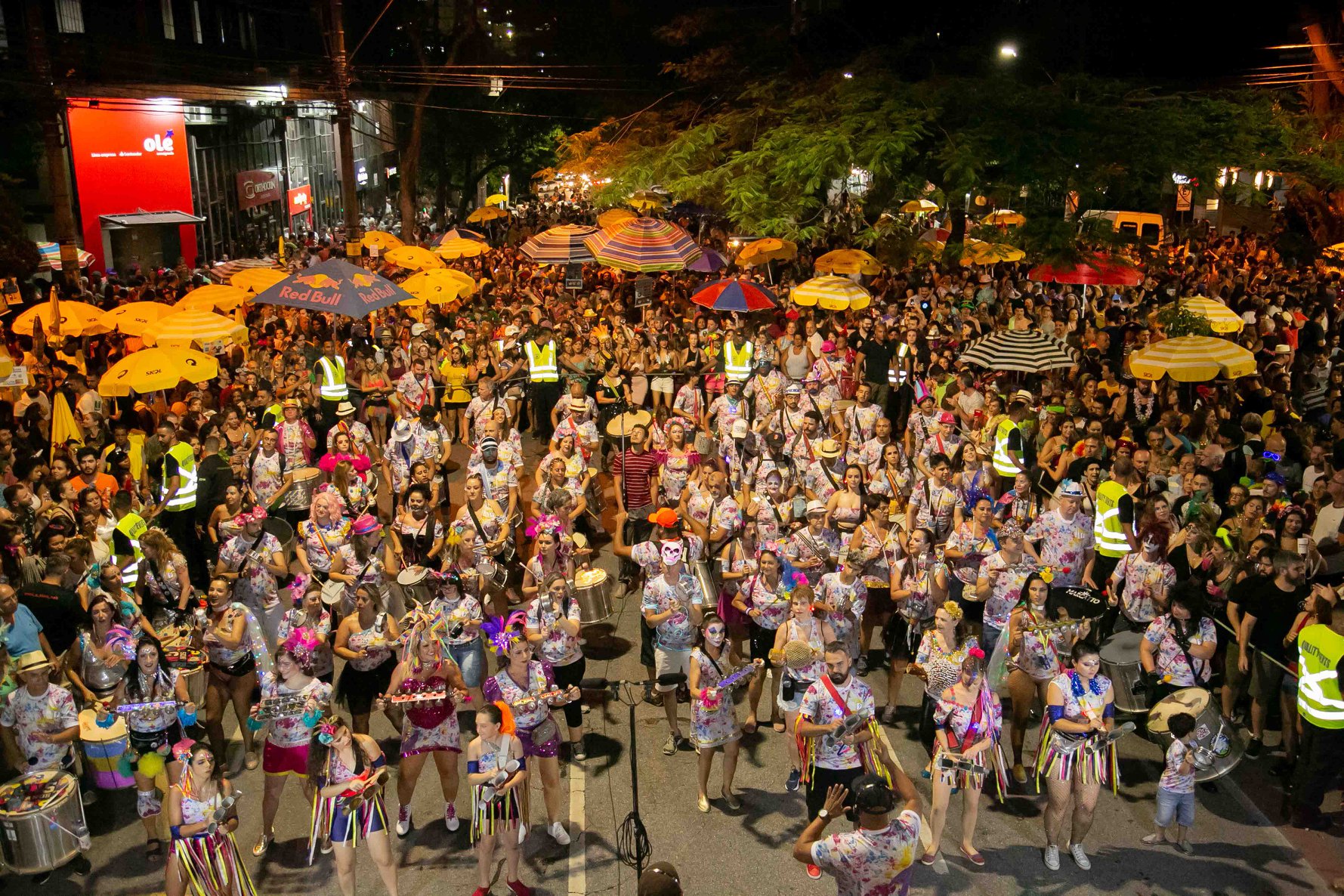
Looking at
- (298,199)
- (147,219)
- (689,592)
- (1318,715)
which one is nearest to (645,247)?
(689,592)

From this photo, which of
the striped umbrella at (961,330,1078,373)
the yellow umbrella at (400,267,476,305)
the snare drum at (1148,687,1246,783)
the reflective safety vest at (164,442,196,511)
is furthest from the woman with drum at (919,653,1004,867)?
the yellow umbrella at (400,267,476,305)

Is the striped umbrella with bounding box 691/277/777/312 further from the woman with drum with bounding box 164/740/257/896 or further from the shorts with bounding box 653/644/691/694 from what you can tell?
the woman with drum with bounding box 164/740/257/896

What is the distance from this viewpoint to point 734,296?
16531mm

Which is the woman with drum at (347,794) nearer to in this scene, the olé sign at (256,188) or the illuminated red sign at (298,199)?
the olé sign at (256,188)

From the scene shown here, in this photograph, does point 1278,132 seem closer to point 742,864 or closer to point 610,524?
point 610,524

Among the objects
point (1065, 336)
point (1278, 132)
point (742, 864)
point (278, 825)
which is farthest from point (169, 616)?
point (1278, 132)

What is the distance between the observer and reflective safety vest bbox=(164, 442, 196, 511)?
1082cm

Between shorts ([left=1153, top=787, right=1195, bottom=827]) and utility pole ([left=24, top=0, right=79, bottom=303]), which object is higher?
utility pole ([left=24, top=0, right=79, bottom=303])

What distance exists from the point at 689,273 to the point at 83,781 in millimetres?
19939

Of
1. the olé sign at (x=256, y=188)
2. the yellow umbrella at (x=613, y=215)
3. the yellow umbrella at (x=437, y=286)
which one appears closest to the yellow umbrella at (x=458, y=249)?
the yellow umbrella at (x=613, y=215)

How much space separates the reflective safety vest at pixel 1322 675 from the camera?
7.54m

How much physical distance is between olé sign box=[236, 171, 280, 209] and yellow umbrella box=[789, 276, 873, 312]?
2921cm

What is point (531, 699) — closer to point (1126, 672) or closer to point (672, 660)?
point (672, 660)

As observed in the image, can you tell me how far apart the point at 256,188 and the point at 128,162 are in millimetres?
9479
